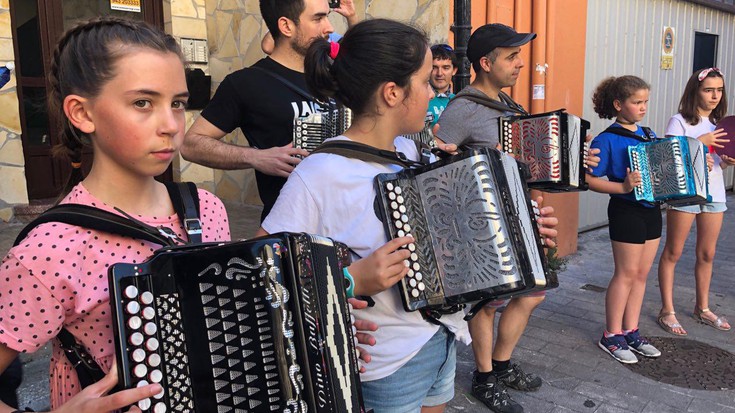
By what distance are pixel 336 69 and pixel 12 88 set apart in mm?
5819

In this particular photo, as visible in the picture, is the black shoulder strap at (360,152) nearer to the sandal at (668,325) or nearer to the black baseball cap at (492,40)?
the black baseball cap at (492,40)

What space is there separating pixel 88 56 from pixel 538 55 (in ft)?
17.3

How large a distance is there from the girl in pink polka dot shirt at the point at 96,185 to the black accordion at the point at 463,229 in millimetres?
711

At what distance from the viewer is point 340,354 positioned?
1469 mm

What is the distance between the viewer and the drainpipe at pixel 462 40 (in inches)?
155

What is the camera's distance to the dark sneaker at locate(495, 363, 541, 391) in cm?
369

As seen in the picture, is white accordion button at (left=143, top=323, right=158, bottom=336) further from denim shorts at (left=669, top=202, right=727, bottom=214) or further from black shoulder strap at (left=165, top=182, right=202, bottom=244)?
denim shorts at (left=669, top=202, right=727, bottom=214)

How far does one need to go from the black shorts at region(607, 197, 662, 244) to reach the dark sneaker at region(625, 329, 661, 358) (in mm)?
753

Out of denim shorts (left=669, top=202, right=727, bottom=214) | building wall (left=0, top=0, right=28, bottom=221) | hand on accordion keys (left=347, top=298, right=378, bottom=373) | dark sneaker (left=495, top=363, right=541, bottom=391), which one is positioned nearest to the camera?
hand on accordion keys (left=347, top=298, right=378, bottom=373)

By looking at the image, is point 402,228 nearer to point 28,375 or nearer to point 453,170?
point 453,170

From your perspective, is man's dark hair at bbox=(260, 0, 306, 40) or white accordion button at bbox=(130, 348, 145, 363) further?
man's dark hair at bbox=(260, 0, 306, 40)

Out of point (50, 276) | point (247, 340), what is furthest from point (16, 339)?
point (247, 340)

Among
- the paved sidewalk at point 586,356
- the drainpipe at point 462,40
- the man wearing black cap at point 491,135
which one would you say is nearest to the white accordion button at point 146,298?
the paved sidewalk at point 586,356

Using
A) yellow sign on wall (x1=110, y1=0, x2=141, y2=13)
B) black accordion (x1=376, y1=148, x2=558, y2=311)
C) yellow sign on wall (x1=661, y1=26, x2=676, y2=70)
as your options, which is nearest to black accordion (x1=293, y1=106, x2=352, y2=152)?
black accordion (x1=376, y1=148, x2=558, y2=311)
